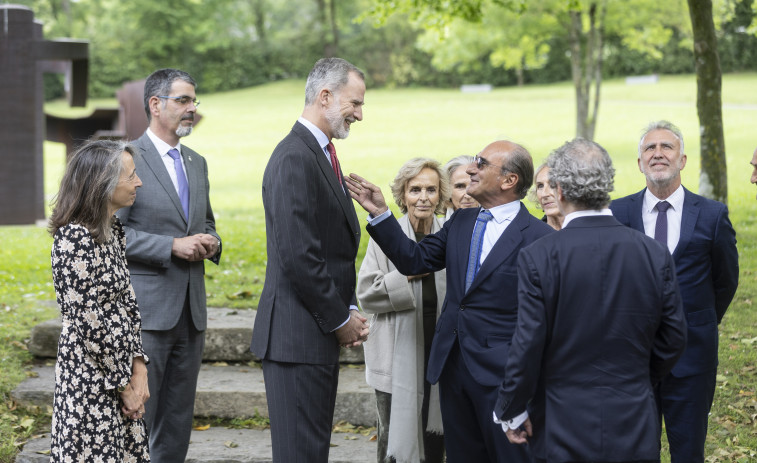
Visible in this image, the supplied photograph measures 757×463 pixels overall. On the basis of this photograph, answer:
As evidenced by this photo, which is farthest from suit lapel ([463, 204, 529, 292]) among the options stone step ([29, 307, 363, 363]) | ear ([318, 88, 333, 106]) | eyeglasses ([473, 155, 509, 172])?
stone step ([29, 307, 363, 363])

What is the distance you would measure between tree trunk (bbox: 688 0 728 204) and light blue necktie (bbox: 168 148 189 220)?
7.76 metres

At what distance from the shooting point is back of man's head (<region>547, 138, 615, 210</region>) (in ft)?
11.0

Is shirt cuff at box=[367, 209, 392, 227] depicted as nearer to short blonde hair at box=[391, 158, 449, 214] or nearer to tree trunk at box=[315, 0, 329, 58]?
short blonde hair at box=[391, 158, 449, 214]

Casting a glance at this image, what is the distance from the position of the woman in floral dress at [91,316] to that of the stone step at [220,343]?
3055mm

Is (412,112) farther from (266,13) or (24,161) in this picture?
(266,13)

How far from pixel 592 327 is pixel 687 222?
142cm

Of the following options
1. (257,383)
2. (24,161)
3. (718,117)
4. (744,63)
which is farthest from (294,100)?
(257,383)

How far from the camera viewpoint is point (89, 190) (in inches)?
146

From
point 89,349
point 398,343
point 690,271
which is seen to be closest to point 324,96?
point 89,349

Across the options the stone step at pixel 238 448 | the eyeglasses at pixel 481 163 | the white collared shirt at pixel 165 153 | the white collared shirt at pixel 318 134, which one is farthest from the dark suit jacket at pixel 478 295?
the stone step at pixel 238 448

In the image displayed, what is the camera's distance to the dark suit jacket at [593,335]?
325 centimetres

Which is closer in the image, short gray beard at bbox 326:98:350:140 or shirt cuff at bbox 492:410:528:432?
shirt cuff at bbox 492:410:528:432

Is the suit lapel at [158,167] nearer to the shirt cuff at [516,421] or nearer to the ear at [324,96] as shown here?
the ear at [324,96]

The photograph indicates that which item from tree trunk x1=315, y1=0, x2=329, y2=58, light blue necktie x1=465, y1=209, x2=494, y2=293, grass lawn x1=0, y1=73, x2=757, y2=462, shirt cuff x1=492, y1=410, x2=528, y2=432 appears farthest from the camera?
tree trunk x1=315, y1=0, x2=329, y2=58
